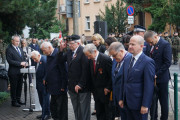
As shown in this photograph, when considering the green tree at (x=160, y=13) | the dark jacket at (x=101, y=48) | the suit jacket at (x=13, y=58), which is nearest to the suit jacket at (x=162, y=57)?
the dark jacket at (x=101, y=48)

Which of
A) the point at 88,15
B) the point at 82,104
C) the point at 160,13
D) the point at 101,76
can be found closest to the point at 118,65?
the point at 101,76

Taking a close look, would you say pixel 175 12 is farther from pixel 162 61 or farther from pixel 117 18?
pixel 162 61

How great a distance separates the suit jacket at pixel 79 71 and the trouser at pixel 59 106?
594 mm

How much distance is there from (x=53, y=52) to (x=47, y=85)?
766mm

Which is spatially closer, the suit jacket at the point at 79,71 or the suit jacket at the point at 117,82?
the suit jacket at the point at 117,82

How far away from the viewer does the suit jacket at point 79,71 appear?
5.91 metres

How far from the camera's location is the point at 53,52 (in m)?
6.57

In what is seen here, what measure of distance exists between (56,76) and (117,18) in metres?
21.9

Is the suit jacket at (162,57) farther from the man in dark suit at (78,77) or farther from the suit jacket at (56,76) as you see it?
the suit jacket at (56,76)

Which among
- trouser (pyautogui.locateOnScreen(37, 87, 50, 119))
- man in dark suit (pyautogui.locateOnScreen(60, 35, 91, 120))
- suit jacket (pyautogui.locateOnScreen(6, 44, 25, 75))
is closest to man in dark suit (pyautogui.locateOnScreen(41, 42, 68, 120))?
man in dark suit (pyautogui.locateOnScreen(60, 35, 91, 120))

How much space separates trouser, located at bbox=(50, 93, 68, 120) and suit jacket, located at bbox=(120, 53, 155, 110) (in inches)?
90.4

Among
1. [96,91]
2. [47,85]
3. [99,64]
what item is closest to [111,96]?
[96,91]

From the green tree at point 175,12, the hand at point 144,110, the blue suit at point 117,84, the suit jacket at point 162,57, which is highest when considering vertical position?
the green tree at point 175,12

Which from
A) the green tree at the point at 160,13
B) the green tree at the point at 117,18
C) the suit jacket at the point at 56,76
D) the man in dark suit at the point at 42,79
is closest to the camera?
the suit jacket at the point at 56,76
